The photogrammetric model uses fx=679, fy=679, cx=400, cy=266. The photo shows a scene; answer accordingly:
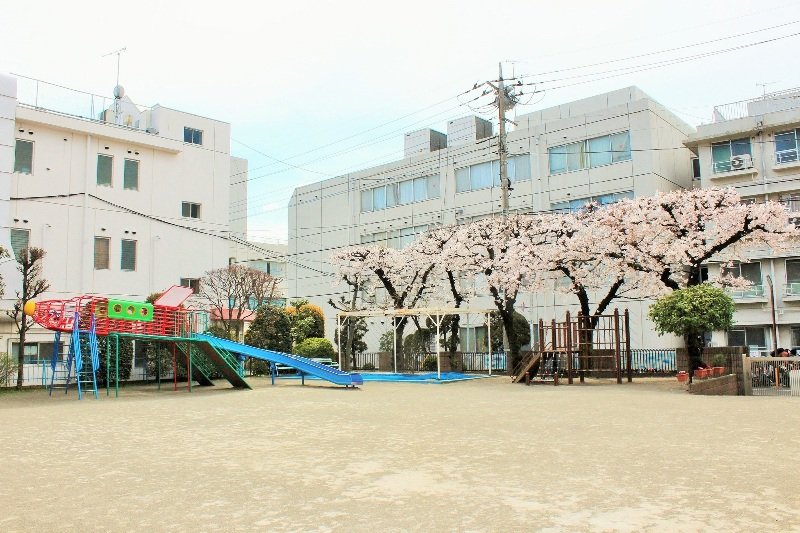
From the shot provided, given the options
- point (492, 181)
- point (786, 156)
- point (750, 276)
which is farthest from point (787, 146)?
point (492, 181)

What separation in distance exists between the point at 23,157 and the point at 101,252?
15.0 ft

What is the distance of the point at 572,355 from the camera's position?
24422mm

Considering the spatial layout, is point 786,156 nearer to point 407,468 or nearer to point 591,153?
point 591,153

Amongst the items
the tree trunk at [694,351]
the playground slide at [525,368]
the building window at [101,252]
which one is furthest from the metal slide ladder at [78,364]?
the tree trunk at [694,351]

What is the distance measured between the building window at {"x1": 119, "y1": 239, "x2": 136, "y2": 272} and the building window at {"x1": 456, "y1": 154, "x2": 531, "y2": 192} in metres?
19.4

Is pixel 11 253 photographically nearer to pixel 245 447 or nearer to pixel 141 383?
pixel 141 383

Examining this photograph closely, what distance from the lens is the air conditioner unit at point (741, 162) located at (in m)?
33.5

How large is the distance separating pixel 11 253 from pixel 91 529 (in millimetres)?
22175

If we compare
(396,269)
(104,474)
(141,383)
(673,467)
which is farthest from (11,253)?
(673,467)

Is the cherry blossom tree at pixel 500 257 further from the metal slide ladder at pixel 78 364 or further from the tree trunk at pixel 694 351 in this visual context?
the metal slide ladder at pixel 78 364

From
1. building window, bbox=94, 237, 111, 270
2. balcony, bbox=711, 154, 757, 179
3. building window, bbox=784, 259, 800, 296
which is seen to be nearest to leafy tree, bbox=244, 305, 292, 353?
building window, bbox=94, 237, 111, 270

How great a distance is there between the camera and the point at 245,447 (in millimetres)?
10102

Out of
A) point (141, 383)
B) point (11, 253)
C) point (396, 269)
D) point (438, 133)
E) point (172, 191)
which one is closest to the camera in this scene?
point (11, 253)

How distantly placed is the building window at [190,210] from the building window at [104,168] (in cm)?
348
